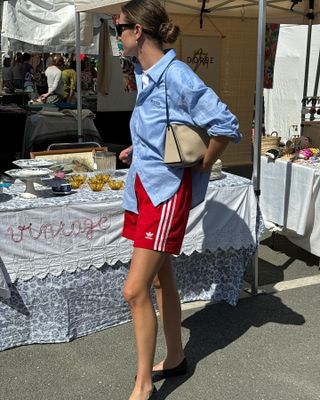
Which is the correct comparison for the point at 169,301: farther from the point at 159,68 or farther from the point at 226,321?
the point at 159,68

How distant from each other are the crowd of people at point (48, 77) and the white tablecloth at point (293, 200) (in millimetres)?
6430

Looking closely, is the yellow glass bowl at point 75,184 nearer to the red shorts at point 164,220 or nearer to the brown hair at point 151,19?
the red shorts at point 164,220

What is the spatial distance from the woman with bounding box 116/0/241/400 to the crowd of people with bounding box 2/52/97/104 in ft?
26.3

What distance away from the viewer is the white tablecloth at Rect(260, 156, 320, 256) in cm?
400

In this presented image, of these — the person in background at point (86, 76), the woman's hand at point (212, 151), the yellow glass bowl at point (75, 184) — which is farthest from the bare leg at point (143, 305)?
the person in background at point (86, 76)

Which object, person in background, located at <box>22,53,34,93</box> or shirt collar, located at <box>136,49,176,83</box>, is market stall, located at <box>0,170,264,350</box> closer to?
shirt collar, located at <box>136,49,176,83</box>

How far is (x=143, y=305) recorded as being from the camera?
227 cm

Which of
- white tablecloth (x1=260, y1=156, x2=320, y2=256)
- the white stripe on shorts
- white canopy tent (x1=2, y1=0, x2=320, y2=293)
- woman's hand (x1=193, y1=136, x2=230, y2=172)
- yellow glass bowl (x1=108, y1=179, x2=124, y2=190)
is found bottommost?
white tablecloth (x1=260, y1=156, x2=320, y2=256)

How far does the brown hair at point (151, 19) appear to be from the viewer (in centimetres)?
216

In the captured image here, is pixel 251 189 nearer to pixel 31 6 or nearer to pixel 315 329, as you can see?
pixel 315 329

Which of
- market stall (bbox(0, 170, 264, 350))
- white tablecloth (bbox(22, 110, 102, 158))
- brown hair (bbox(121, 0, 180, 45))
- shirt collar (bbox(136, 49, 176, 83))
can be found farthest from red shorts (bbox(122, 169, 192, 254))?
white tablecloth (bbox(22, 110, 102, 158))

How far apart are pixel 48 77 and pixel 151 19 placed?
8697 mm

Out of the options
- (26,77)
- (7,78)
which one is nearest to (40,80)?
(7,78)

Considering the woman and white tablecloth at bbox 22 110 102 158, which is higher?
the woman
